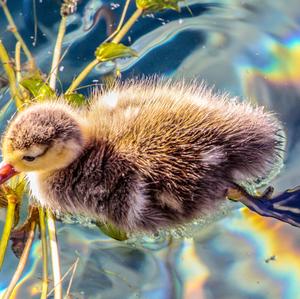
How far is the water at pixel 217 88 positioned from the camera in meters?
1.68

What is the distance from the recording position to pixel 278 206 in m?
1.65

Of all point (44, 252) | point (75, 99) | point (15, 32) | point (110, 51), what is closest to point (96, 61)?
point (110, 51)

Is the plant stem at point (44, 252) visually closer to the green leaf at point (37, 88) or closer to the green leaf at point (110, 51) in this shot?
the green leaf at point (37, 88)

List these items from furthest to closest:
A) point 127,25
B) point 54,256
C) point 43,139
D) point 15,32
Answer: point 15,32, point 127,25, point 54,256, point 43,139

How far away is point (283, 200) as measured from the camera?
166 cm

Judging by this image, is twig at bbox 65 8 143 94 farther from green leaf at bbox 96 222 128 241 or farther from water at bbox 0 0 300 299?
green leaf at bbox 96 222 128 241

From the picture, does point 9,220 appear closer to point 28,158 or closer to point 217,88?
point 28,158

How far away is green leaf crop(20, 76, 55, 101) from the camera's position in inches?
64.2

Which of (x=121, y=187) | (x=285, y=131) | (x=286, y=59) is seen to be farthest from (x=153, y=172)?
(x=286, y=59)

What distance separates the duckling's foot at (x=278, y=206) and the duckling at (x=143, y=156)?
0.11m

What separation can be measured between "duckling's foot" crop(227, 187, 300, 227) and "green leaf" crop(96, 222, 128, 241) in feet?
0.82

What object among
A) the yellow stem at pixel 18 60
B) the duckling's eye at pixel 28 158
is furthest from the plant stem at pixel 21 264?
the yellow stem at pixel 18 60

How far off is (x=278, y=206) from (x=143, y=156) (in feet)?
1.16

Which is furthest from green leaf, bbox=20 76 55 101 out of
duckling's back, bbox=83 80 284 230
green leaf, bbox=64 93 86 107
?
duckling's back, bbox=83 80 284 230
